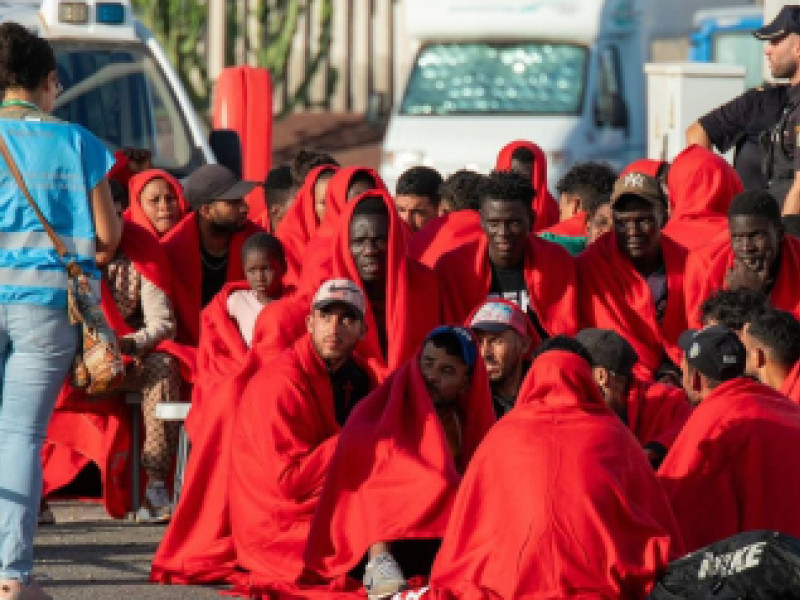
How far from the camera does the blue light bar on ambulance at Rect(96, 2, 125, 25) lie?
44.3 feet

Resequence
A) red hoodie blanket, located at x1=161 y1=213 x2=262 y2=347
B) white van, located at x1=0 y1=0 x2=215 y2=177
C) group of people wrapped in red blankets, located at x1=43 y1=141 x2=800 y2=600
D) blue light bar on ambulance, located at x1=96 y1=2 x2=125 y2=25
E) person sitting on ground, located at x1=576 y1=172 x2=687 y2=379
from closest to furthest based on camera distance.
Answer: group of people wrapped in red blankets, located at x1=43 y1=141 x2=800 y2=600 → person sitting on ground, located at x1=576 y1=172 x2=687 y2=379 → red hoodie blanket, located at x1=161 y1=213 x2=262 y2=347 → white van, located at x1=0 y1=0 x2=215 y2=177 → blue light bar on ambulance, located at x1=96 y1=2 x2=125 y2=25

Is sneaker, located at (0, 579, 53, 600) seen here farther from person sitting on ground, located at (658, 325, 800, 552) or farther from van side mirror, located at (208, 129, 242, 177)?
van side mirror, located at (208, 129, 242, 177)

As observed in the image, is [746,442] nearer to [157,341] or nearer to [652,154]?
[157,341]

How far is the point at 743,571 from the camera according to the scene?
6.90 meters

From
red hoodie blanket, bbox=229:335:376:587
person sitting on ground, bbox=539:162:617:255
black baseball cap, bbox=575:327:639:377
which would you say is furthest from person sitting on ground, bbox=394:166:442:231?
black baseball cap, bbox=575:327:639:377

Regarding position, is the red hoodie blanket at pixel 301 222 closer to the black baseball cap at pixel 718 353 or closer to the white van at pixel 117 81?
the white van at pixel 117 81

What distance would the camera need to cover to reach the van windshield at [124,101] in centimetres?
1347

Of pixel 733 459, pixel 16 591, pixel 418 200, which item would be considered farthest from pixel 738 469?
pixel 418 200

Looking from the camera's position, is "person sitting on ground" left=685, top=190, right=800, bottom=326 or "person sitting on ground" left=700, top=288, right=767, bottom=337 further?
"person sitting on ground" left=685, top=190, right=800, bottom=326

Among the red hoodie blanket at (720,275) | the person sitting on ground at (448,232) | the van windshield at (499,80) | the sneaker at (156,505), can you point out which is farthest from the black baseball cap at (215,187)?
the van windshield at (499,80)

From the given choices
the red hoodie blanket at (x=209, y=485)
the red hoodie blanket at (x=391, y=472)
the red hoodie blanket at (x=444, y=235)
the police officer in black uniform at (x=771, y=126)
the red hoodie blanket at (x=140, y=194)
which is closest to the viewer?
the red hoodie blanket at (x=391, y=472)

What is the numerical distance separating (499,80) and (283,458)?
10243 millimetres

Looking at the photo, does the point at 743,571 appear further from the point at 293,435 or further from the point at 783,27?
the point at 783,27

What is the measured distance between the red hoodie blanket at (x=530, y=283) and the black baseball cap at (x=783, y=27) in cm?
183
